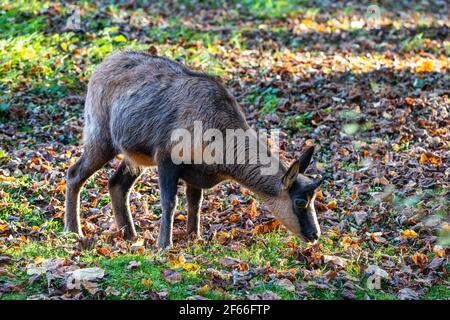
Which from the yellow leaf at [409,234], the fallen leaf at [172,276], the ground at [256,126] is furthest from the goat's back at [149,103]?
the yellow leaf at [409,234]

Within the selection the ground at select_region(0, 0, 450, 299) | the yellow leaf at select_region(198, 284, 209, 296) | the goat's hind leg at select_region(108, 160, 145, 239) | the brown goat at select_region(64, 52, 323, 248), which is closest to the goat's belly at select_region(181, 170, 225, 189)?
the brown goat at select_region(64, 52, 323, 248)

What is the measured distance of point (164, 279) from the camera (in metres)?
6.81

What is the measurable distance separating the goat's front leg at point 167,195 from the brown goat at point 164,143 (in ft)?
0.04

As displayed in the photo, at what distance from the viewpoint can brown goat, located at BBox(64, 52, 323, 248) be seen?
8.00 m

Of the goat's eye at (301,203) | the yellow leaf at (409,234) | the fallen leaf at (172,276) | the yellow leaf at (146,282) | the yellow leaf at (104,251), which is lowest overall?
the yellow leaf at (409,234)

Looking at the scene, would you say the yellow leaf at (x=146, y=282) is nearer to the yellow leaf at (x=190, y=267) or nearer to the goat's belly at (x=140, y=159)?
the yellow leaf at (x=190, y=267)

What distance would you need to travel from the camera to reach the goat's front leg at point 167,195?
805cm

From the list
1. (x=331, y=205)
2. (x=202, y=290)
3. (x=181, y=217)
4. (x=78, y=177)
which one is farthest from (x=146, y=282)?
(x=331, y=205)

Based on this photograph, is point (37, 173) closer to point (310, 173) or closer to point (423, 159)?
point (310, 173)

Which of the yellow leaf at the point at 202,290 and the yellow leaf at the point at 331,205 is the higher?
the yellow leaf at the point at 202,290

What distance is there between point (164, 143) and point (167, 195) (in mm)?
587

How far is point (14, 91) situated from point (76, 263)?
22.1 feet

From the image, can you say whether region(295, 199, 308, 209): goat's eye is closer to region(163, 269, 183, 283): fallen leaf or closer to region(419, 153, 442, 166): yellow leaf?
region(163, 269, 183, 283): fallen leaf
